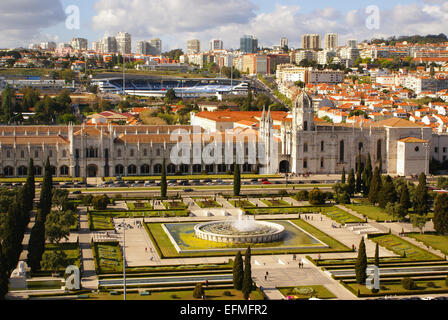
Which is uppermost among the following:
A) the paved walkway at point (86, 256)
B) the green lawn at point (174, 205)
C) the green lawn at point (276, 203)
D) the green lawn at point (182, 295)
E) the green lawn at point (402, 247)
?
the green lawn at point (174, 205)

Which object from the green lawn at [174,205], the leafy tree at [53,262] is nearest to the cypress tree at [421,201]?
the green lawn at [174,205]

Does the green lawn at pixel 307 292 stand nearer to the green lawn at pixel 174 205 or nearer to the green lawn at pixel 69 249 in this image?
the green lawn at pixel 69 249

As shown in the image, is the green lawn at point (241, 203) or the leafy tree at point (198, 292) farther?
the green lawn at point (241, 203)

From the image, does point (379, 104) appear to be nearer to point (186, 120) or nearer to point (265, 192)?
point (186, 120)

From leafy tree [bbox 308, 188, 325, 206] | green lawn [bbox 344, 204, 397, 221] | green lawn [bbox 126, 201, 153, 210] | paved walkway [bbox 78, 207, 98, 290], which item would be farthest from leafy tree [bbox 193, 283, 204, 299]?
leafy tree [bbox 308, 188, 325, 206]

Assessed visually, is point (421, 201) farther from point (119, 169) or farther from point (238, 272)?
point (119, 169)

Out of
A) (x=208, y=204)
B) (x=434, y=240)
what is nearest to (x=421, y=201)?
(x=434, y=240)
